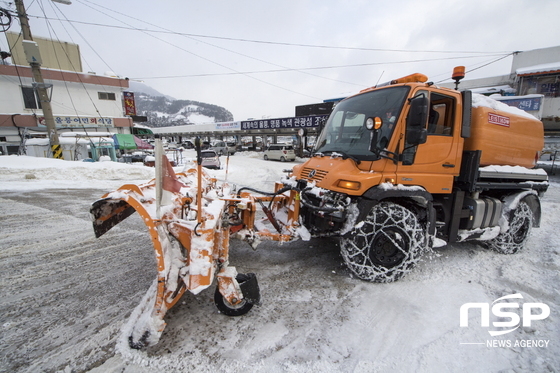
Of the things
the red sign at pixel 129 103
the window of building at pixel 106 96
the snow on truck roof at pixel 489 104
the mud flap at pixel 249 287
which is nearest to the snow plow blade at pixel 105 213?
the mud flap at pixel 249 287

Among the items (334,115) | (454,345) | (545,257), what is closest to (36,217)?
(334,115)

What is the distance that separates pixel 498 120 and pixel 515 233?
83.5 inches

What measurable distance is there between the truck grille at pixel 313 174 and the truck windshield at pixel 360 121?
39 centimetres

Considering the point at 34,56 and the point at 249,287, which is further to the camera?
the point at 34,56

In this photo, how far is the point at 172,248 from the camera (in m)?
2.45

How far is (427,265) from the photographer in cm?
400

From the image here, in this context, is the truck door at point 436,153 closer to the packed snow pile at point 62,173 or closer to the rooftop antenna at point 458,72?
the rooftop antenna at point 458,72

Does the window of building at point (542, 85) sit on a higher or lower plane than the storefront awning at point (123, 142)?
higher

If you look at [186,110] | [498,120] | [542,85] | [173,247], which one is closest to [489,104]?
[498,120]

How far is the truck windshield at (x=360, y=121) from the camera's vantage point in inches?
132

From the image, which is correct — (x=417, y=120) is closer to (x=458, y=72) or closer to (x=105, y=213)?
(x=458, y=72)

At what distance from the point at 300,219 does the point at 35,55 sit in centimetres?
1559

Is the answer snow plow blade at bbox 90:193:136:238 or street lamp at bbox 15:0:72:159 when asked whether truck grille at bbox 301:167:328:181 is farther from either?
street lamp at bbox 15:0:72:159

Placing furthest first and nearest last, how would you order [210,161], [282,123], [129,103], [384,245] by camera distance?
[282,123] → [129,103] → [210,161] → [384,245]
